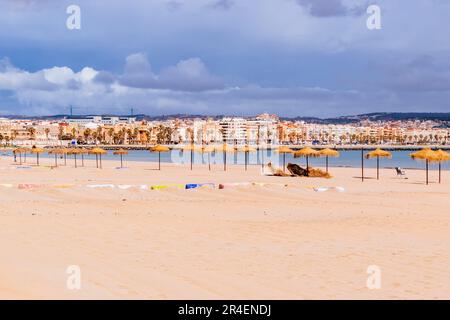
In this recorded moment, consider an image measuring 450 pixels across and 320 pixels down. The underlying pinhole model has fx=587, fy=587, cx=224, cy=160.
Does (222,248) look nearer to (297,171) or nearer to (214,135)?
(297,171)

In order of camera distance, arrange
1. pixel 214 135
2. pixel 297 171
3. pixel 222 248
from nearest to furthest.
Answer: pixel 222 248 → pixel 297 171 → pixel 214 135

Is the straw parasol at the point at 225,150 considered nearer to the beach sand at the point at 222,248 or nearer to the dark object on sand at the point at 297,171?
the dark object on sand at the point at 297,171

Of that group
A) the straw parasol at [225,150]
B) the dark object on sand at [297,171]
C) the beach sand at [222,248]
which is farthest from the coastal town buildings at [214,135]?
the beach sand at [222,248]

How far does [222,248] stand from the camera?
26.5 feet

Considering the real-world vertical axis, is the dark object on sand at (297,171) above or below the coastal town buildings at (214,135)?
below

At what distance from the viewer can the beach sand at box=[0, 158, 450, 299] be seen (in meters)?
5.70

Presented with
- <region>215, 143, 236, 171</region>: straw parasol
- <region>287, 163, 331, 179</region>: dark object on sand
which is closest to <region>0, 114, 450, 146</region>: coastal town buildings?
<region>215, 143, 236, 171</region>: straw parasol

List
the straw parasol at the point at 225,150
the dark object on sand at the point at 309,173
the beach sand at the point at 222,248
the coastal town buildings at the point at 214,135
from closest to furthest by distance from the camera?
the beach sand at the point at 222,248 → the dark object on sand at the point at 309,173 → the straw parasol at the point at 225,150 → the coastal town buildings at the point at 214,135

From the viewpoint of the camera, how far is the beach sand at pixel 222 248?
18.7ft

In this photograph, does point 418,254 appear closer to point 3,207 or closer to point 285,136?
point 3,207

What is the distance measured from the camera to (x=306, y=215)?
39.9 ft

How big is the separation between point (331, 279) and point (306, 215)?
6000 millimetres

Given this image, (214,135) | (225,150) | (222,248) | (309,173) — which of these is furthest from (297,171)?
(214,135)
